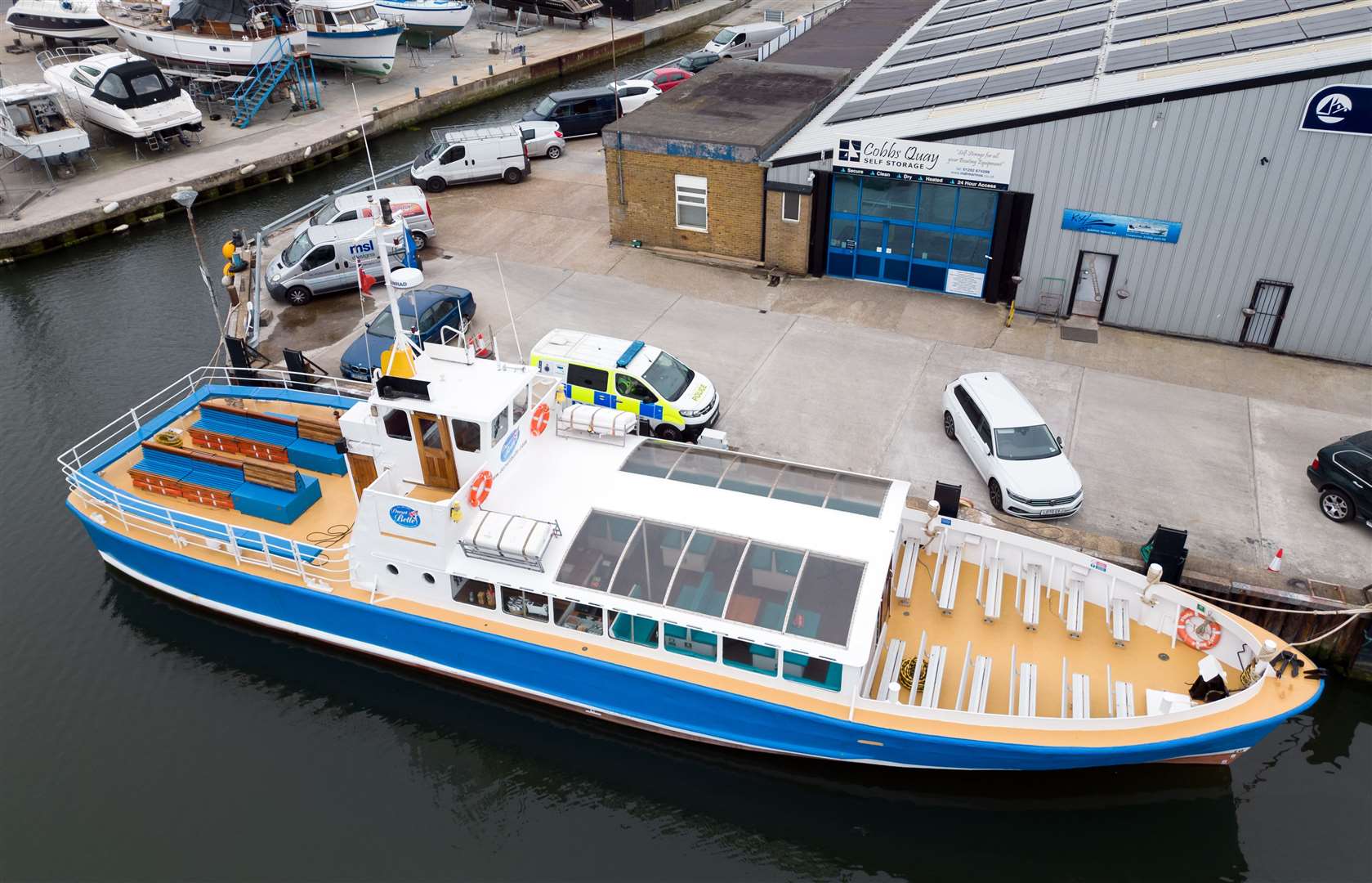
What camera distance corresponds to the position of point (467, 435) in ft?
46.6

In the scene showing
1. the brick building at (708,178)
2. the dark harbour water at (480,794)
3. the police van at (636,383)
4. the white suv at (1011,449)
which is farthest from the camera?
the brick building at (708,178)

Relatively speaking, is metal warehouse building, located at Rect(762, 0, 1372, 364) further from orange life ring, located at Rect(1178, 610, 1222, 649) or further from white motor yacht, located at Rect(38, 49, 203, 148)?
white motor yacht, located at Rect(38, 49, 203, 148)

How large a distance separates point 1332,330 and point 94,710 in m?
25.5

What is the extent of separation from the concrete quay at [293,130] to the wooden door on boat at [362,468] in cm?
2240

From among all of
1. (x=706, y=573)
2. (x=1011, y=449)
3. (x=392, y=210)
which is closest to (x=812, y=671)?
(x=706, y=573)

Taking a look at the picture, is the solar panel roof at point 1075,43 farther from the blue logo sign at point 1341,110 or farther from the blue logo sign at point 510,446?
the blue logo sign at point 510,446

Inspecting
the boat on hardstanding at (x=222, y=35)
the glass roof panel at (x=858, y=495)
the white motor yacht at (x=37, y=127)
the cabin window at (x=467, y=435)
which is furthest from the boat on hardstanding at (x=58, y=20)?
the glass roof panel at (x=858, y=495)

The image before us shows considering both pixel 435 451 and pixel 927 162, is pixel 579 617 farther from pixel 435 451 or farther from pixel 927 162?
pixel 927 162

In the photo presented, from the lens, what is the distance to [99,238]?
104 ft

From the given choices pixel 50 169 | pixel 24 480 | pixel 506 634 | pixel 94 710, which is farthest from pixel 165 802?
pixel 50 169

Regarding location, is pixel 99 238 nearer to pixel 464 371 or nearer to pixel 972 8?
pixel 464 371

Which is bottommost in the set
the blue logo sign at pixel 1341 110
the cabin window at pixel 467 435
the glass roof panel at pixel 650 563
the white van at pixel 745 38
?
the glass roof panel at pixel 650 563

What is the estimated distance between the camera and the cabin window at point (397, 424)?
1440 centimetres

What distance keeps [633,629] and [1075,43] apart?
70.9 feet
